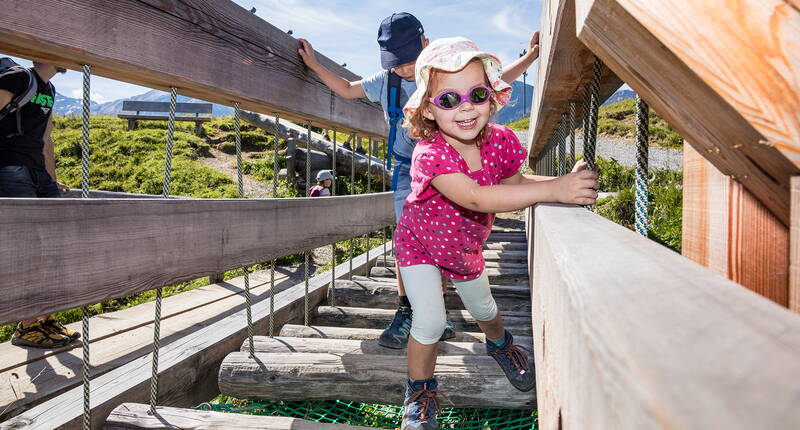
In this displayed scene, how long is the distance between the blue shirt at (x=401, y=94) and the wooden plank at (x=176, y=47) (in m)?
0.45

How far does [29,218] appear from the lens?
1.16 meters

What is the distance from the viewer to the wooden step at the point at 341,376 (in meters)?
2.16

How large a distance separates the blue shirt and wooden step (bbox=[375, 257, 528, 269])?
1.90 metres

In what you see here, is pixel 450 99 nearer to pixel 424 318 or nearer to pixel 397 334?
pixel 424 318

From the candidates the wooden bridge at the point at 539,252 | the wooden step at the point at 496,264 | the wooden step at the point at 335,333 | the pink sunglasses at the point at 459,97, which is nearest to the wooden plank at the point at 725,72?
the wooden bridge at the point at 539,252

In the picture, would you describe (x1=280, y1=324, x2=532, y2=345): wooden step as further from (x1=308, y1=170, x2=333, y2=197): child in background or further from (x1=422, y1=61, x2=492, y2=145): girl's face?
(x1=308, y1=170, x2=333, y2=197): child in background

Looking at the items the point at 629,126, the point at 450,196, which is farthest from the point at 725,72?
the point at 629,126

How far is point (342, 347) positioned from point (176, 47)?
4.93 ft

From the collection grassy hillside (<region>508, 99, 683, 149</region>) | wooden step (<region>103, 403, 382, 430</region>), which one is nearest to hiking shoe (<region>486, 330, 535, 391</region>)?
wooden step (<region>103, 403, 382, 430</region>)

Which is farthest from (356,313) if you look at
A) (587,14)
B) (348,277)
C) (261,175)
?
(261,175)

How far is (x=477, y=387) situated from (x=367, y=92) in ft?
6.05

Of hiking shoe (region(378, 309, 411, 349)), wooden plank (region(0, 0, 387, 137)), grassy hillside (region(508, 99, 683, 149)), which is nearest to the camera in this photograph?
wooden plank (region(0, 0, 387, 137))

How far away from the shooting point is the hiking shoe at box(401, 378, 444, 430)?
1.94 metres

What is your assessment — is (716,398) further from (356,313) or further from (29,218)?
(356,313)
